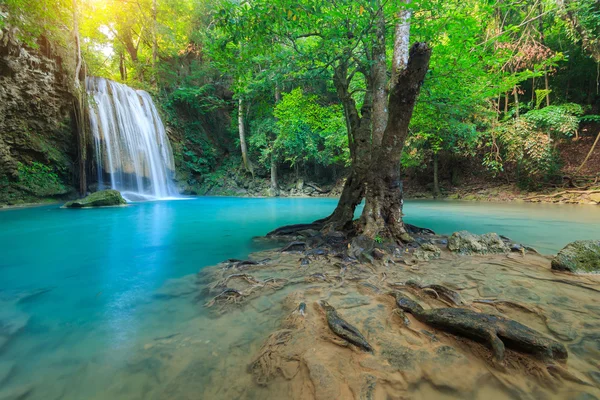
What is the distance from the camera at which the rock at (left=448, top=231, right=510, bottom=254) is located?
4.35 meters

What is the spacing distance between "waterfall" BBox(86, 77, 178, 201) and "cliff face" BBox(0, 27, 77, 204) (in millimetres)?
1586

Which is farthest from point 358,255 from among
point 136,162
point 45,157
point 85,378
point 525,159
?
point 136,162

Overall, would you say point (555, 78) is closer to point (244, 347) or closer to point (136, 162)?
point (244, 347)

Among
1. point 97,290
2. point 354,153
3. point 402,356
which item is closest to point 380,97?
point 354,153

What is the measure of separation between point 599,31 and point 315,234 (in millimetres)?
18800

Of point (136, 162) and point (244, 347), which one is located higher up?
point (136, 162)

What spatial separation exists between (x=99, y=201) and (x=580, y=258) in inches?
667

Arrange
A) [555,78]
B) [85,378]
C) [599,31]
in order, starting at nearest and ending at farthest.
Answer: [85,378] → [599,31] → [555,78]

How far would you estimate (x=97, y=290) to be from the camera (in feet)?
10.5

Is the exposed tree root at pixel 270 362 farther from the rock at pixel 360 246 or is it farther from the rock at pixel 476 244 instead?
the rock at pixel 476 244

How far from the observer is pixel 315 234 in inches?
224

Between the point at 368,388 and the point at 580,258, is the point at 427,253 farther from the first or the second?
the point at 368,388

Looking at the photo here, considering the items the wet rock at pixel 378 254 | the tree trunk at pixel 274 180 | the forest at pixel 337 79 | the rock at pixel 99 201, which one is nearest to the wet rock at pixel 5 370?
the wet rock at pixel 378 254

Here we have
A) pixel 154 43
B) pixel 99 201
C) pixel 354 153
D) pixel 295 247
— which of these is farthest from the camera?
pixel 154 43
